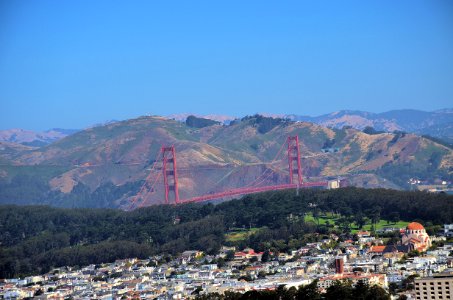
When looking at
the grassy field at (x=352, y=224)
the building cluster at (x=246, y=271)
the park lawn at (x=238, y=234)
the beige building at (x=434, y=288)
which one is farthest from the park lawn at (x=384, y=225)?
the beige building at (x=434, y=288)

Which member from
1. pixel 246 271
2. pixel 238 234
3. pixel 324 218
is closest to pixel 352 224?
pixel 324 218

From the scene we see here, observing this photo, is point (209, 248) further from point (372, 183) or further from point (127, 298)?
point (372, 183)

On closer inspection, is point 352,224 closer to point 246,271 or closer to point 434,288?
point 246,271

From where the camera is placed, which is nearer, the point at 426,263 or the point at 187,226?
the point at 426,263

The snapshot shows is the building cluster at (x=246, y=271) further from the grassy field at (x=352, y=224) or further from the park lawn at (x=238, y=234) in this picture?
the grassy field at (x=352, y=224)

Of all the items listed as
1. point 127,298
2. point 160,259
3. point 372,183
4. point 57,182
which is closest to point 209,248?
point 160,259

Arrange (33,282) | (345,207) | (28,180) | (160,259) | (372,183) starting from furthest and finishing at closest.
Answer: (28,180), (372,183), (345,207), (160,259), (33,282)
